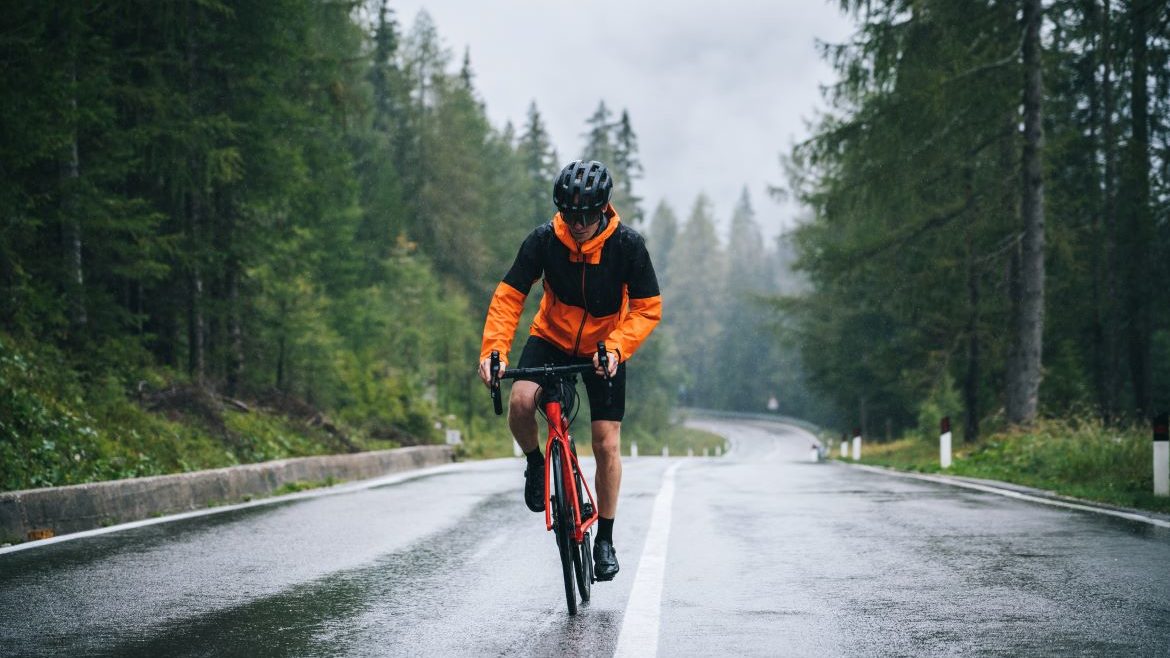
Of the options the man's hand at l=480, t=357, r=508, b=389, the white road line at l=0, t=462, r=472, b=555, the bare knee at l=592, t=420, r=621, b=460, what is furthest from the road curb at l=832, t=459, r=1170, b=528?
the white road line at l=0, t=462, r=472, b=555

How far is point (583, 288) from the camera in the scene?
563cm

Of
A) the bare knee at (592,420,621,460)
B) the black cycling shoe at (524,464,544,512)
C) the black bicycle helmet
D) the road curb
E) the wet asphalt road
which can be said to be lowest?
the road curb

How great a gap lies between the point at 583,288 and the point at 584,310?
0.52ft

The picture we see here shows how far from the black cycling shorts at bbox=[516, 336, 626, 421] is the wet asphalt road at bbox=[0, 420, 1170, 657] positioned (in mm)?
982

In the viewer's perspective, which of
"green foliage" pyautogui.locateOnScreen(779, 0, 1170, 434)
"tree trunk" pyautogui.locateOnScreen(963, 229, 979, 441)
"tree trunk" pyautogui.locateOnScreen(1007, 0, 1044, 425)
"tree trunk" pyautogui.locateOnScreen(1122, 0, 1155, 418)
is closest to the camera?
"tree trunk" pyautogui.locateOnScreen(1007, 0, 1044, 425)

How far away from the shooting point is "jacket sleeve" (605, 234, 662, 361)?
18.3ft

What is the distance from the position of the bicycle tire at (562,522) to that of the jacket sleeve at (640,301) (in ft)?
2.05

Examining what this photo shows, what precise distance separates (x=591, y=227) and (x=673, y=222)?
142 metres

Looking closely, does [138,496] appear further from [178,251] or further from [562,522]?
[178,251]

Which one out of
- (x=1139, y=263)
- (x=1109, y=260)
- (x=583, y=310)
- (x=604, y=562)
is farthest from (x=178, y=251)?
(x=1139, y=263)

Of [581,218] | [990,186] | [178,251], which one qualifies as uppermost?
[990,186]

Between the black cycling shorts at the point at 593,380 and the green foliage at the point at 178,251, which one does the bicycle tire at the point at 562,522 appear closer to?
the black cycling shorts at the point at 593,380

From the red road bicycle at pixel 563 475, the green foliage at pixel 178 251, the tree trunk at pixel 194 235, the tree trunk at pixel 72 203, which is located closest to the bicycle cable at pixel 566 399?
the red road bicycle at pixel 563 475

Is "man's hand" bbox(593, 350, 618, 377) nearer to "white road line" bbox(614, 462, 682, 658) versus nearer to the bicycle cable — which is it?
the bicycle cable
